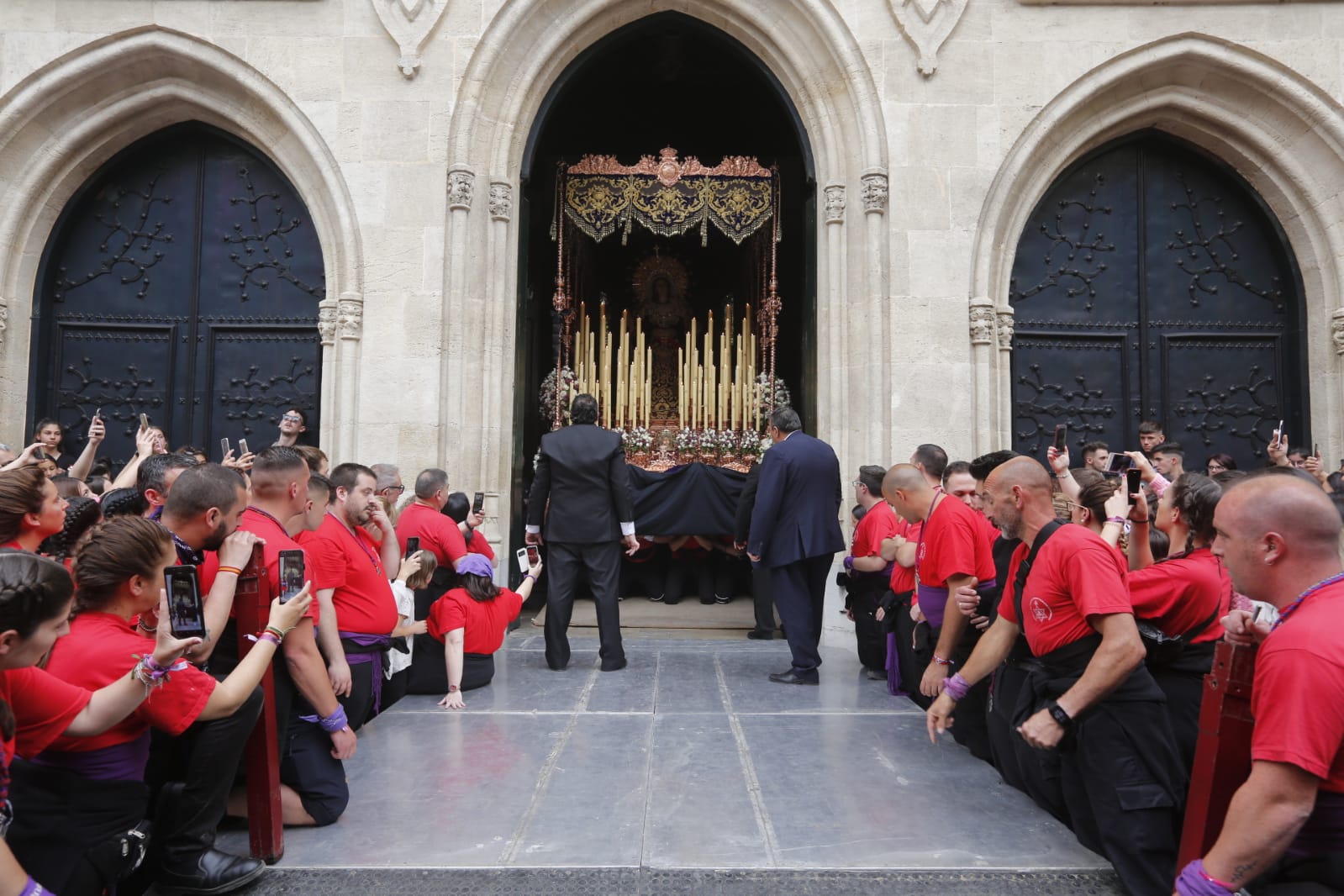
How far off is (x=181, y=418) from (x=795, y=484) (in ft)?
22.3

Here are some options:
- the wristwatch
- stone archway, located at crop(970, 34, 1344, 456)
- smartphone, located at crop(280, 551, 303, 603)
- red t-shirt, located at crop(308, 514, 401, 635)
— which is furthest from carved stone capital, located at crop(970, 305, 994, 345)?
smartphone, located at crop(280, 551, 303, 603)

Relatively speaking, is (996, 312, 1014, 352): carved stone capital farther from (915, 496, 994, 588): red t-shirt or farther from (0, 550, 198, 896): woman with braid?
(0, 550, 198, 896): woman with braid

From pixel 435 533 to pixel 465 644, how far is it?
0.77 metres

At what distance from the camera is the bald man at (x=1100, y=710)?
2791 mm

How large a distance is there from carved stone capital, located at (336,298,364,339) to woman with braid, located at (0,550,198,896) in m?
5.72

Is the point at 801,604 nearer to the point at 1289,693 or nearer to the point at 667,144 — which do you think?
the point at 1289,693

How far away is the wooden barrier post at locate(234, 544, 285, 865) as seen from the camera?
112 inches

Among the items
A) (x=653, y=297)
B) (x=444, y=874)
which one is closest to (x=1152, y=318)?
(x=653, y=297)

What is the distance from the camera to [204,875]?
2.72 m

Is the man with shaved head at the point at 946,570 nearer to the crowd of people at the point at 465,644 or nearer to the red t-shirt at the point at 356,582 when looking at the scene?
the crowd of people at the point at 465,644

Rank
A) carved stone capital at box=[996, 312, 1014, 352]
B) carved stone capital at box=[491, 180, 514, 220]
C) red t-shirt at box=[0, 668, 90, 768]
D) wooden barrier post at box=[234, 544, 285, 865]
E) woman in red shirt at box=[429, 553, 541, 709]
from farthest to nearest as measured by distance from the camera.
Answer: carved stone capital at box=[996, 312, 1014, 352], carved stone capital at box=[491, 180, 514, 220], woman in red shirt at box=[429, 553, 541, 709], wooden barrier post at box=[234, 544, 285, 865], red t-shirt at box=[0, 668, 90, 768]

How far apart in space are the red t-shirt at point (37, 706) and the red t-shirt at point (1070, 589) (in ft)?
10.5

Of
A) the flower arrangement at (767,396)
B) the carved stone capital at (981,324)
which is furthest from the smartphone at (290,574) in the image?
the flower arrangement at (767,396)

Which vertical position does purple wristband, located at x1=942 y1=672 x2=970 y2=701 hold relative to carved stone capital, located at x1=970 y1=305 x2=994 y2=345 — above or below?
below
